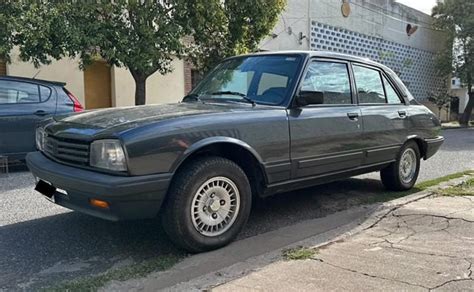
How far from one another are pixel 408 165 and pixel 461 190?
2.68 feet

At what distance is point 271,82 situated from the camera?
464cm

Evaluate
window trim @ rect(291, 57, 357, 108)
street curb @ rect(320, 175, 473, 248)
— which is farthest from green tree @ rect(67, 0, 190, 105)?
street curb @ rect(320, 175, 473, 248)

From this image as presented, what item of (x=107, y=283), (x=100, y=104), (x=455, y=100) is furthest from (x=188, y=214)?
(x=455, y=100)

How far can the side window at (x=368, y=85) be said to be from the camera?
17.6ft

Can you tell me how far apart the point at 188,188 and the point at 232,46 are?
8012mm

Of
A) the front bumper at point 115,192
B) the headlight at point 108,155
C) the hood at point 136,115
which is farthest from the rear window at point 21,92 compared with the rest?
the headlight at point 108,155

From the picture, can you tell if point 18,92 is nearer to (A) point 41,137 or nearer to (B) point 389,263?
(A) point 41,137

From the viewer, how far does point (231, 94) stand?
4.72 meters

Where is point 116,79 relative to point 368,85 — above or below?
above

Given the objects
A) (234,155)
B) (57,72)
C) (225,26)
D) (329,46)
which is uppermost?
(329,46)

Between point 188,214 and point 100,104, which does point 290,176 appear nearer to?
point 188,214

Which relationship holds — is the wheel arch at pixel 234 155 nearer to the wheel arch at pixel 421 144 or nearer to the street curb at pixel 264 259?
the street curb at pixel 264 259

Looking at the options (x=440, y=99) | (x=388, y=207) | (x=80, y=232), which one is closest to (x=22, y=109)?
(x=80, y=232)

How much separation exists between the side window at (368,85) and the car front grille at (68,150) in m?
3.09
